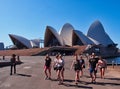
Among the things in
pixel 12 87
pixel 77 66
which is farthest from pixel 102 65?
pixel 12 87

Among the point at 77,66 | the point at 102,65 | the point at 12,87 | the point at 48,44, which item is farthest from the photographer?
the point at 48,44

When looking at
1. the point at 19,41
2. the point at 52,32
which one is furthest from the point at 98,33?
the point at 19,41

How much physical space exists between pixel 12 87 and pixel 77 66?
10.7 ft

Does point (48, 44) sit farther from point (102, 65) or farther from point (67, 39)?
point (102, 65)

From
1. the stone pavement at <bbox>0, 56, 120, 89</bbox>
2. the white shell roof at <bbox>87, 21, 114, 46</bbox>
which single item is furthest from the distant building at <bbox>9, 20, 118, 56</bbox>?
the stone pavement at <bbox>0, 56, 120, 89</bbox>

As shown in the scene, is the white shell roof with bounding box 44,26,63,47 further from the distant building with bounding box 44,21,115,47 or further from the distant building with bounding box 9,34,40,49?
the distant building with bounding box 9,34,40,49

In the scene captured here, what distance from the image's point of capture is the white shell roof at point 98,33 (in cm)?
11234

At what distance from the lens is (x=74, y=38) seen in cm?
10894

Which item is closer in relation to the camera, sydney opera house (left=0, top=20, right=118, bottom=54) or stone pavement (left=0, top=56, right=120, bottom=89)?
stone pavement (left=0, top=56, right=120, bottom=89)

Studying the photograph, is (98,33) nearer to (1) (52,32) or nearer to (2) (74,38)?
(2) (74,38)

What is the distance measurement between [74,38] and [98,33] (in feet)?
36.5

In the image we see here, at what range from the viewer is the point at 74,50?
330 feet

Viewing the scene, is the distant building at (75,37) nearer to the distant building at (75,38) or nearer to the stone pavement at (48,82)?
the distant building at (75,38)

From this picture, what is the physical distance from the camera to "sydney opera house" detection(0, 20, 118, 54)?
352ft
